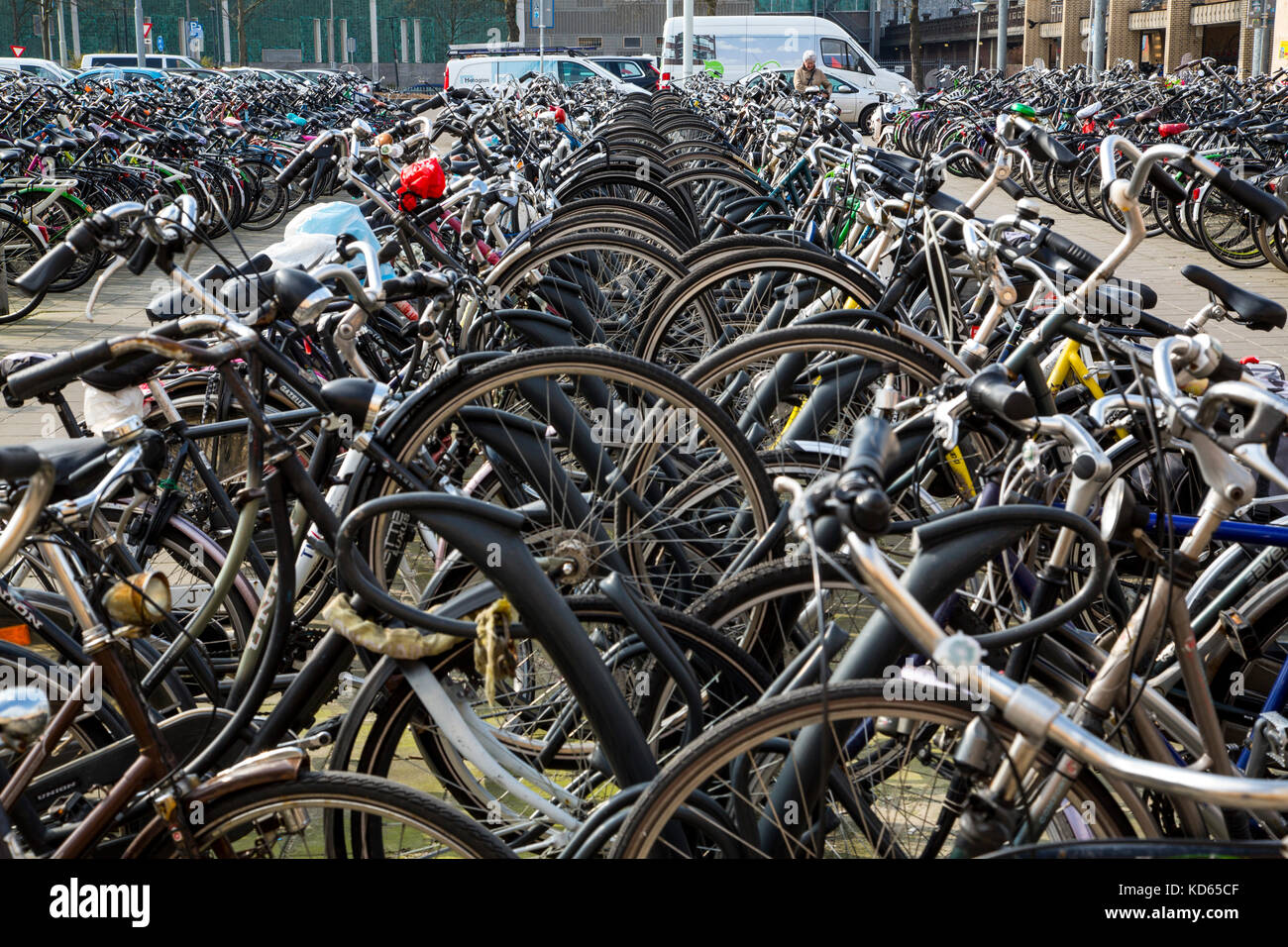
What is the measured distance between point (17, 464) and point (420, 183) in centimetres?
354

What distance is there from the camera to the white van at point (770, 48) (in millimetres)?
26812

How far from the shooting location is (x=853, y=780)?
7.00 ft

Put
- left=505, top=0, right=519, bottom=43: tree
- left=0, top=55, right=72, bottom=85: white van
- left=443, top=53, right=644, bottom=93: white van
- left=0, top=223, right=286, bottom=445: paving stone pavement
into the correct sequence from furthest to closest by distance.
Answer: left=505, top=0, right=519, bottom=43: tree < left=0, top=55, right=72, bottom=85: white van < left=443, top=53, right=644, bottom=93: white van < left=0, top=223, right=286, bottom=445: paving stone pavement

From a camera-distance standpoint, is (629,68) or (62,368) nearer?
(62,368)

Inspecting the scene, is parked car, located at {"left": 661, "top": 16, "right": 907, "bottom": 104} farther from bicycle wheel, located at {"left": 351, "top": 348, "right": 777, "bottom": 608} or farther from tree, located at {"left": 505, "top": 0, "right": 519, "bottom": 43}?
bicycle wheel, located at {"left": 351, "top": 348, "right": 777, "bottom": 608}

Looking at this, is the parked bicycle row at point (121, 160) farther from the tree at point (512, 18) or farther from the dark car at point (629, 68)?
the tree at point (512, 18)

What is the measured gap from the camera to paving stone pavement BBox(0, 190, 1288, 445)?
706 centimetres

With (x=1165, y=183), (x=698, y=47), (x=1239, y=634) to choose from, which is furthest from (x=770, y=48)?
(x=1239, y=634)

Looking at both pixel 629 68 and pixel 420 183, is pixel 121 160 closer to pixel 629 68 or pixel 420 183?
pixel 420 183

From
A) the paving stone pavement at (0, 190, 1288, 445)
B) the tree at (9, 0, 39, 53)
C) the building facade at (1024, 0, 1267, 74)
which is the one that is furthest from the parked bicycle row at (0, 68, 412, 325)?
the tree at (9, 0, 39, 53)

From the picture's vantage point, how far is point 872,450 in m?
1.65

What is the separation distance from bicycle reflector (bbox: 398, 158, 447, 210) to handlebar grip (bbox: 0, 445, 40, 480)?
11.4 feet

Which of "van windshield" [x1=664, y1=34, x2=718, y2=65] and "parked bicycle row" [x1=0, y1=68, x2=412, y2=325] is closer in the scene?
"parked bicycle row" [x1=0, y1=68, x2=412, y2=325]

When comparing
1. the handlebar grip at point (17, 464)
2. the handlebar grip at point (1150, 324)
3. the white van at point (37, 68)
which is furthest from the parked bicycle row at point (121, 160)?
the white van at point (37, 68)
